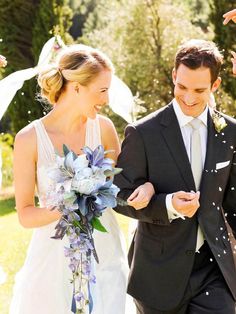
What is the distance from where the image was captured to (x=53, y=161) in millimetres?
4410

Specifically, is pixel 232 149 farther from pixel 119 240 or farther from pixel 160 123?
pixel 119 240

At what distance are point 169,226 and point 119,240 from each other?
1.77ft

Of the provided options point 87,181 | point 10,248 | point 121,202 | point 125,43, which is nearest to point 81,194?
point 87,181

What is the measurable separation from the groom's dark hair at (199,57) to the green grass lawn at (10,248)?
355 cm

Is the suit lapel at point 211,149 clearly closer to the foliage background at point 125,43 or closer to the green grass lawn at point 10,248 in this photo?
the green grass lawn at point 10,248

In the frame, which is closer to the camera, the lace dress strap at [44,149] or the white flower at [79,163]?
the white flower at [79,163]

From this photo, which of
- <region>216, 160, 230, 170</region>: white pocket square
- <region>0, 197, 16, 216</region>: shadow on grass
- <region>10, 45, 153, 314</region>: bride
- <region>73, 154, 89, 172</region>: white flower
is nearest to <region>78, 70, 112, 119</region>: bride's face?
<region>10, 45, 153, 314</region>: bride

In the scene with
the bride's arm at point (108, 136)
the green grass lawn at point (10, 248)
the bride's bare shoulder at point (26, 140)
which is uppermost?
the bride's bare shoulder at point (26, 140)

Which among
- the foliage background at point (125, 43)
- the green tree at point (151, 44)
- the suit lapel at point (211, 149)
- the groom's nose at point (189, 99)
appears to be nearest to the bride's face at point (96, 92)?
the groom's nose at point (189, 99)

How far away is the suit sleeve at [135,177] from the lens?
3975 millimetres

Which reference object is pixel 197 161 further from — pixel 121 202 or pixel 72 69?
pixel 72 69

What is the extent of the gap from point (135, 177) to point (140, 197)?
298 mm

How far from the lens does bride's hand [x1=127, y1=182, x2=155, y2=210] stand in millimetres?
3777

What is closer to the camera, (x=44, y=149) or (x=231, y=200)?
(x=231, y=200)
